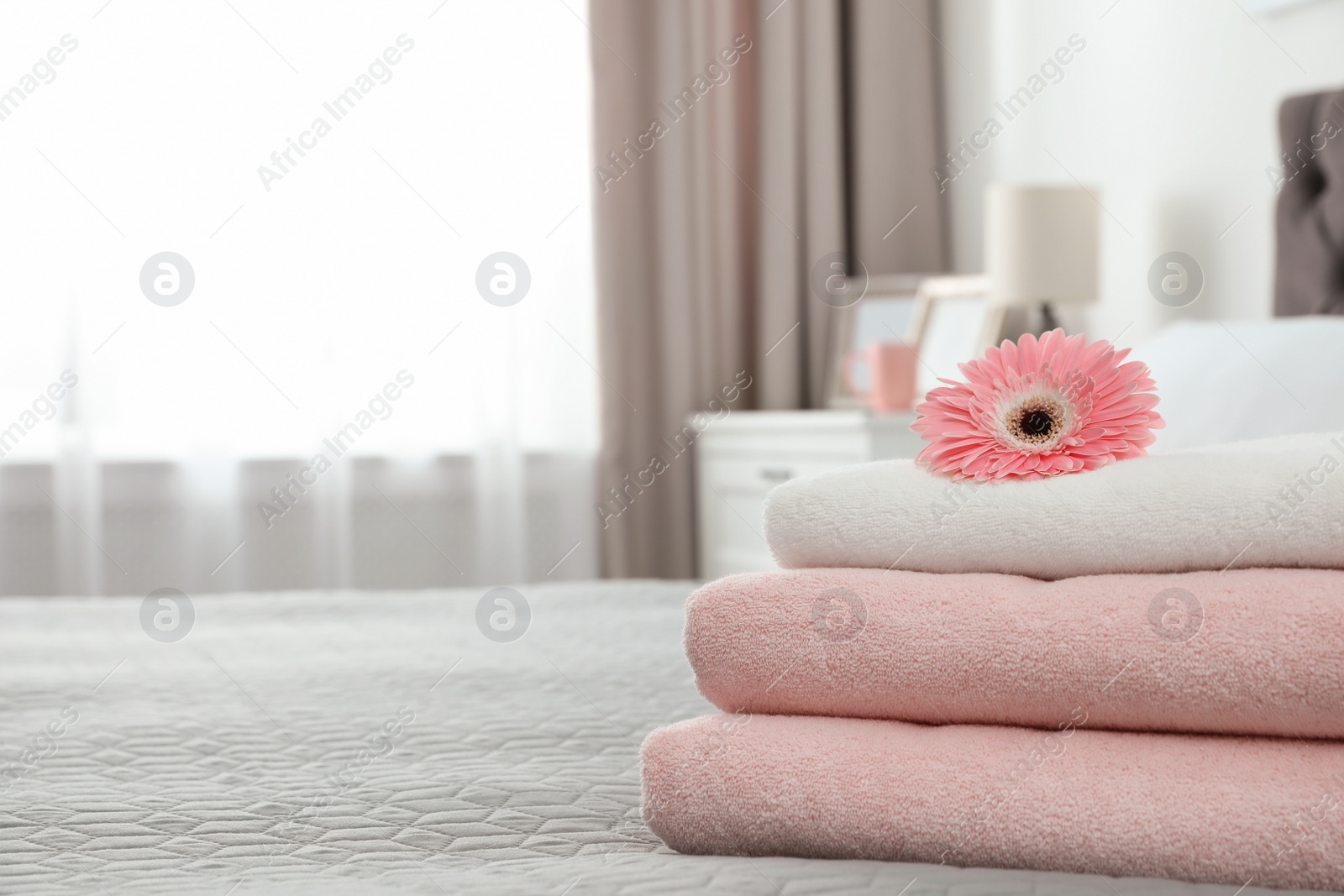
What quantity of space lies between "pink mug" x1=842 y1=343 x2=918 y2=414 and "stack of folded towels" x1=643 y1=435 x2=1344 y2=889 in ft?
6.57

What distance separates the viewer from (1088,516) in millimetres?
663

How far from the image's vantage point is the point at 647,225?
3.20 meters

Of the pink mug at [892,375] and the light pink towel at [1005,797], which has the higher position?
the pink mug at [892,375]

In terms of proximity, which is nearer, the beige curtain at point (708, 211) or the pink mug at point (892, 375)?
the pink mug at point (892, 375)

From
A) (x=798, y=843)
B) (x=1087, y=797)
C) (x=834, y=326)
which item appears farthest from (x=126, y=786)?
(x=834, y=326)

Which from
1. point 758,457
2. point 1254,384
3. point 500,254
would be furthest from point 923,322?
point 1254,384

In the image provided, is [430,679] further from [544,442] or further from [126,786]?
[544,442]

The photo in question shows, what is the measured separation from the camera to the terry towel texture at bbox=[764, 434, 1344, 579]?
0.64 meters

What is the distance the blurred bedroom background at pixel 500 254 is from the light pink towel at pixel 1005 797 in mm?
1854

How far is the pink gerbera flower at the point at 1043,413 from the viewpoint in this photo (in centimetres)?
72

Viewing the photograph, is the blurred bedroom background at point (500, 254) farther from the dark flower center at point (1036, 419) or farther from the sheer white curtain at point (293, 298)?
the dark flower center at point (1036, 419)

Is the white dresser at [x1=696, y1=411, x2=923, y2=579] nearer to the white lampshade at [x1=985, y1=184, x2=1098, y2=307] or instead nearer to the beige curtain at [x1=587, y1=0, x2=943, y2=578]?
the beige curtain at [x1=587, y1=0, x2=943, y2=578]

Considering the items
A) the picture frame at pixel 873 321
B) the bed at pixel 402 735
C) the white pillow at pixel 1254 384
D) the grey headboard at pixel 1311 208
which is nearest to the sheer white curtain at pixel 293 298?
the picture frame at pixel 873 321

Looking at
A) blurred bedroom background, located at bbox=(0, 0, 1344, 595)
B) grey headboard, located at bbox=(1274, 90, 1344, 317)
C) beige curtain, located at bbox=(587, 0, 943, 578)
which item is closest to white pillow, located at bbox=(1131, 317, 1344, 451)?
grey headboard, located at bbox=(1274, 90, 1344, 317)
